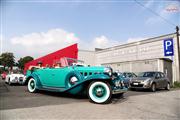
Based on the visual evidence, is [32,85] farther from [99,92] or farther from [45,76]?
[99,92]

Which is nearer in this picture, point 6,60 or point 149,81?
point 149,81

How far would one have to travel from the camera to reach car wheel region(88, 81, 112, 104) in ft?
25.6

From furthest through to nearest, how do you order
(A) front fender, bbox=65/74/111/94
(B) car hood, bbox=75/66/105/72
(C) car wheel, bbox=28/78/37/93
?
(C) car wheel, bbox=28/78/37/93
(B) car hood, bbox=75/66/105/72
(A) front fender, bbox=65/74/111/94

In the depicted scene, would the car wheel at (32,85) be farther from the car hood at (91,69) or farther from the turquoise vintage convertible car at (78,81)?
the car hood at (91,69)

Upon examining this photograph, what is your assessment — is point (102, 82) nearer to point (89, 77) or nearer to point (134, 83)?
point (89, 77)

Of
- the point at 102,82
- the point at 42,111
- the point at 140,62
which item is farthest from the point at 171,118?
the point at 140,62

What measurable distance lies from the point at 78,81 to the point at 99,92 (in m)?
1.17

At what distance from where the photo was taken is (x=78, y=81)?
28.5 feet

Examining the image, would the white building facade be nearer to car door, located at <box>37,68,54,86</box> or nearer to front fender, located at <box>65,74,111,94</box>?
car door, located at <box>37,68,54,86</box>

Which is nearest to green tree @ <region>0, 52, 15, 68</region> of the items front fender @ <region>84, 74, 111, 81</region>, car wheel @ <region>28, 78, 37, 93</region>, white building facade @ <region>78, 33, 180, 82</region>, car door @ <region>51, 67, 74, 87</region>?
white building facade @ <region>78, 33, 180, 82</region>

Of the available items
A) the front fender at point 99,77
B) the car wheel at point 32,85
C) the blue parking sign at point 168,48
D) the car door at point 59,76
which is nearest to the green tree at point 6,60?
the blue parking sign at point 168,48

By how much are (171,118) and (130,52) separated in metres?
30.7

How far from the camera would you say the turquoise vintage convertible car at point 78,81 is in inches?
312

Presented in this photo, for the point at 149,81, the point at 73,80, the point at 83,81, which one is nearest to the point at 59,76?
the point at 73,80
